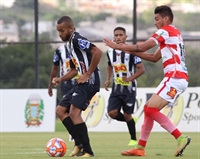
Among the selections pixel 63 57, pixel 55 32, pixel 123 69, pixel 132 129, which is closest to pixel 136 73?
pixel 123 69

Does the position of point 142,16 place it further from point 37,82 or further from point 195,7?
point 37,82

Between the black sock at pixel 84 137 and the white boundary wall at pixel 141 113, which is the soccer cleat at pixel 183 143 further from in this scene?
the white boundary wall at pixel 141 113

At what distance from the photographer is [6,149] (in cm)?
1113

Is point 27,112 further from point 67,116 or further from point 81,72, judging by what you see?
point 81,72

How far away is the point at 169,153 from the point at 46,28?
1366cm

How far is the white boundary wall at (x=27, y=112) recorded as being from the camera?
58.1ft

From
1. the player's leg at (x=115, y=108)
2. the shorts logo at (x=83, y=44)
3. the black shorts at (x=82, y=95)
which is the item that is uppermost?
the shorts logo at (x=83, y=44)

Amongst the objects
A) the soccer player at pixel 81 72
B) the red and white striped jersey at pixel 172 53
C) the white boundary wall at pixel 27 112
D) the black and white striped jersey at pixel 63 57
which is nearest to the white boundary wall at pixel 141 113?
the white boundary wall at pixel 27 112

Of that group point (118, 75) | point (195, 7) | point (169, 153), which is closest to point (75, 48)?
point (169, 153)

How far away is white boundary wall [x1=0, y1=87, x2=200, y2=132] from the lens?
17.5 meters

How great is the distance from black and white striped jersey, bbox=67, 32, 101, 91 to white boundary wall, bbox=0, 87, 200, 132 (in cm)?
828

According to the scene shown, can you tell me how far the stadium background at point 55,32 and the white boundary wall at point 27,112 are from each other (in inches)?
60.2

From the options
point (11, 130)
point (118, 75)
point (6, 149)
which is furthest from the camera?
point (11, 130)

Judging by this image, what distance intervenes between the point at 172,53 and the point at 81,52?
129 centimetres
